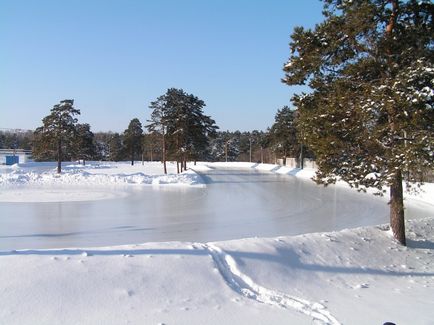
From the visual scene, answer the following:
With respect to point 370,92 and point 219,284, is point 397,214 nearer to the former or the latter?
point 370,92

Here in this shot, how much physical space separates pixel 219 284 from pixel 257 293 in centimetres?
58

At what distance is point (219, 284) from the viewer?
6055 millimetres

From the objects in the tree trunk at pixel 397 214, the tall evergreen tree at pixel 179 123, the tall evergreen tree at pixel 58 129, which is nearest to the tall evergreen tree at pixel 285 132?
the tall evergreen tree at pixel 179 123

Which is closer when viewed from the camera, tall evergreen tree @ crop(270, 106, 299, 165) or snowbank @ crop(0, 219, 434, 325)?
snowbank @ crop(0, 219, 434, 325)

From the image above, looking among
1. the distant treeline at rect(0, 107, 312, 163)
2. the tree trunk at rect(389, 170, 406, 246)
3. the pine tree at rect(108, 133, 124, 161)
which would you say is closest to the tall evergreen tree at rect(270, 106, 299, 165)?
the distant treeline at rect(0, 107, 312, 163)

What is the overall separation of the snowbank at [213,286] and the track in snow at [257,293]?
0.01 m

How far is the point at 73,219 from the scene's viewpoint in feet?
44.7

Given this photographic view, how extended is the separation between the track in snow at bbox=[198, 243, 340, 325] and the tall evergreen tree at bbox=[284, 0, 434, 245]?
3843 millimetres

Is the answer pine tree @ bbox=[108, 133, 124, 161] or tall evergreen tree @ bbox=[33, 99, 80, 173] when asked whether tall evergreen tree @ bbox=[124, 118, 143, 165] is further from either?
tall evergreen tree @ bbox=[33, 99, 80, 173]

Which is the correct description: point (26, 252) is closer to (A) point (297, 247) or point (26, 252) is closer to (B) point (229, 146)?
(A) point (297, 247)

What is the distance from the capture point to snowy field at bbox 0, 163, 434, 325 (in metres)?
4.95

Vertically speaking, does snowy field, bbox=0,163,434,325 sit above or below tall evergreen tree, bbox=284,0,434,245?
below

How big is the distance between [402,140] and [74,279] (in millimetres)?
7128

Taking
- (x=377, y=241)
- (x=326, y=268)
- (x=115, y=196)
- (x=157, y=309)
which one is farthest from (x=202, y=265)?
(x=115, y=196)
